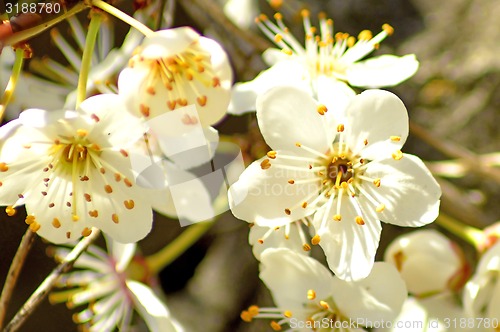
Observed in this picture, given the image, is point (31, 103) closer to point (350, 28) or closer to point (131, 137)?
point (131, 137)

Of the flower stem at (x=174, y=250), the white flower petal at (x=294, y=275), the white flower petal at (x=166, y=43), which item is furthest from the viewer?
the flower stem at (x=174, y=250)

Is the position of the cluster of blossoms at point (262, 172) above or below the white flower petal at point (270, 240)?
above

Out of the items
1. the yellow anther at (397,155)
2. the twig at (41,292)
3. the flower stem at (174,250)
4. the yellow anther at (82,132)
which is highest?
the yellow anther at (82,132)

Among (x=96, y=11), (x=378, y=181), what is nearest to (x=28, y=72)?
(x=96, y=11)

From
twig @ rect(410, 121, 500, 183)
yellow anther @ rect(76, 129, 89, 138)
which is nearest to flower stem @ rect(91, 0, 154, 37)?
yellow anther @ rect(76, 129, 89, 138)

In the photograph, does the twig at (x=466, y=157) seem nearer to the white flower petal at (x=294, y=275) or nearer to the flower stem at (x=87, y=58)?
the white flower petal at (x=294, y=275)

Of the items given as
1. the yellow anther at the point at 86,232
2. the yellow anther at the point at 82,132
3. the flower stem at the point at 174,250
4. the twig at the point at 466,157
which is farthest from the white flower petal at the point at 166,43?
the twig at the point at 466,157
